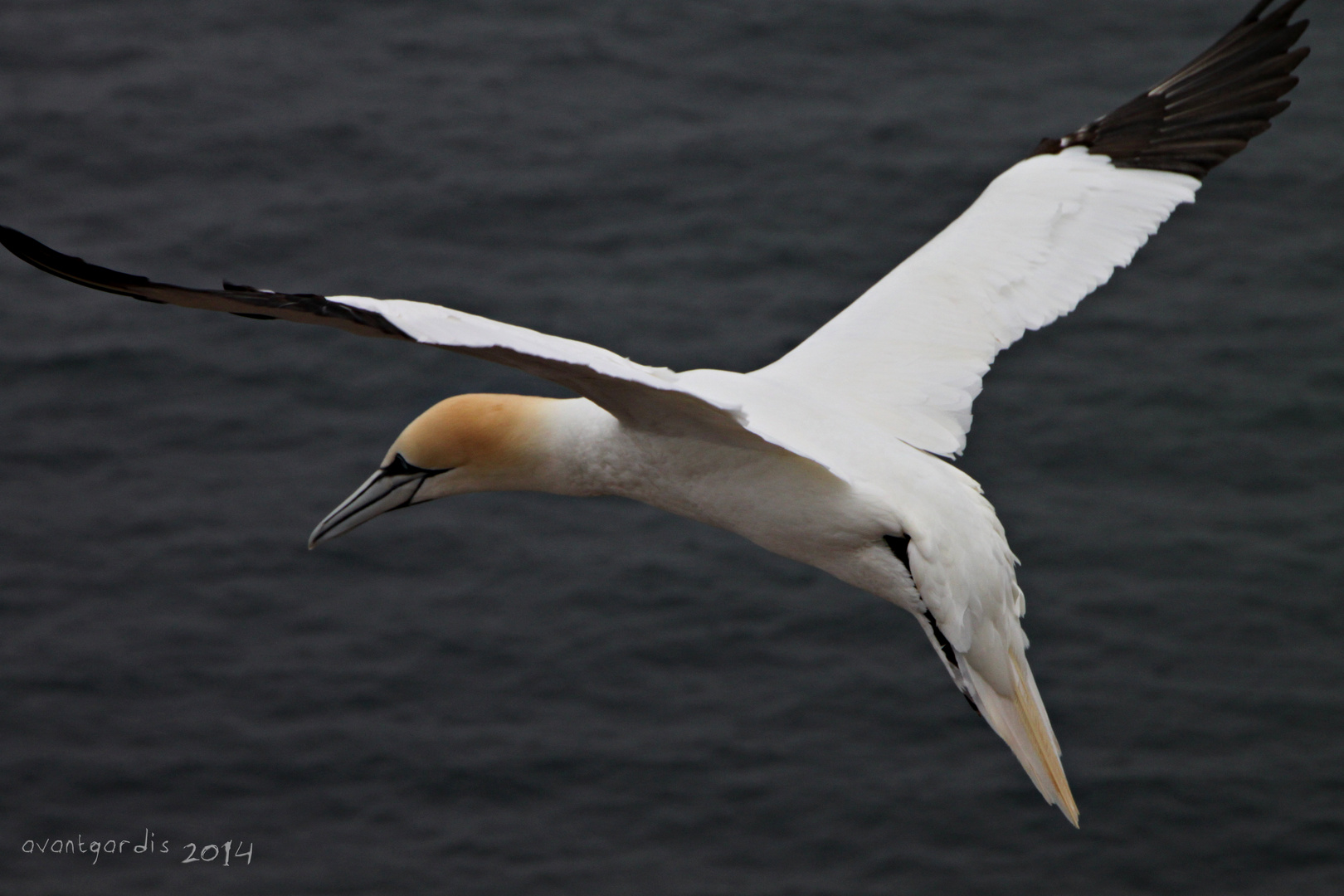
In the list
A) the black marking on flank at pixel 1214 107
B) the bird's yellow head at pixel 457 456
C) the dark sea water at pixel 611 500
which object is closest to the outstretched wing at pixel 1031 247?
the black marking on flank at pixel 1214 107

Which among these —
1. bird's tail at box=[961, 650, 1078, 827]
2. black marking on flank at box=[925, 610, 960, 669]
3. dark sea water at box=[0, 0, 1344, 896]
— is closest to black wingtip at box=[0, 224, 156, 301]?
black marking on flank at box=[925, 610, 960, 669]

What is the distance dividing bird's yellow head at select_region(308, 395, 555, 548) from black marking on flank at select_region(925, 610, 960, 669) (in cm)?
146

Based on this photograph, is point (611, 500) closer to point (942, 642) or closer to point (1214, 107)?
point (1214, 107)

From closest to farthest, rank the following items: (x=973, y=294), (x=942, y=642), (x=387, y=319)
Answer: (x=387, y=319) → (x=942, y=642) → (x=973, y=294)

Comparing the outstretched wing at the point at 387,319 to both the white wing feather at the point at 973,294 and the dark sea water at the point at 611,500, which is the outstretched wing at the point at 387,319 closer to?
the white wing feather at the point at 973,294

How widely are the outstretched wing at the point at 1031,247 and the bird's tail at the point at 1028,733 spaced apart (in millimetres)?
920

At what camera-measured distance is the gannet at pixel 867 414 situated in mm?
5273

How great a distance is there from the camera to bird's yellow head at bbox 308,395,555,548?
6.50 meters

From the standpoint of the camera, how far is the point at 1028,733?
6.34m

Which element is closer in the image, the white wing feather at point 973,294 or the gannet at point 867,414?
the gannet at point 867,414

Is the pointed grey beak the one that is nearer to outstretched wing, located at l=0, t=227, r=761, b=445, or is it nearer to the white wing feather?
the white wing feather

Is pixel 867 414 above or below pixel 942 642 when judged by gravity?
above

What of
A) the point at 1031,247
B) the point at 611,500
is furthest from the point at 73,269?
the point at 611,500

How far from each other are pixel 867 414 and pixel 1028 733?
130 centimetres
